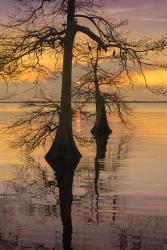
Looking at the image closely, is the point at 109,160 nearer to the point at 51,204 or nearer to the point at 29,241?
the point at 51,204

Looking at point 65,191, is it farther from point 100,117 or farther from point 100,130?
point 100,130

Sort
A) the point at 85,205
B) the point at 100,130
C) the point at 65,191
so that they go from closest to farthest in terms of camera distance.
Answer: the point at 85,205
the point at 65,191
the point at 100,130

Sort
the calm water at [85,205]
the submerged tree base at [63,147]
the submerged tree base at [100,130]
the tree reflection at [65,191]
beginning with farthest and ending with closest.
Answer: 1. the submerged tree base at [100,130]
2. the submerged tree base at [63,147]
3. the tree reflection at [65,191]
4. the calm water at [85,205]

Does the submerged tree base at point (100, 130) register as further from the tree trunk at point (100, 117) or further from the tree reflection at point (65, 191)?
the tree reflection at point (65, 191)

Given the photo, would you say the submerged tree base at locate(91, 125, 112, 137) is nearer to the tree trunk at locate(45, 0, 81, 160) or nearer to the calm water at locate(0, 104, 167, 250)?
the tree trunk at locate(45, 0, 81, 160)

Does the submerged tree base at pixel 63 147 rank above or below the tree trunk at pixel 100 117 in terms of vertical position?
below

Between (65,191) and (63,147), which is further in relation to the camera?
(63,147)

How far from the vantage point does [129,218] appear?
15500 mm

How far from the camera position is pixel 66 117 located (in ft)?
102

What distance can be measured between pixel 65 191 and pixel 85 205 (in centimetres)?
287

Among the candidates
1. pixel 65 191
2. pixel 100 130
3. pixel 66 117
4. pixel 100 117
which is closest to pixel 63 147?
pixel 66 117

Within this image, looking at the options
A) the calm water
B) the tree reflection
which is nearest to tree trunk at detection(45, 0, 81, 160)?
the tree reflection

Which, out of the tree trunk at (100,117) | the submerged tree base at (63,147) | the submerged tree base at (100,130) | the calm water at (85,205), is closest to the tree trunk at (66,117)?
the submerged tree base at (63,147)

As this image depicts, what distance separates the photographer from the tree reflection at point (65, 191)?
13539mm
